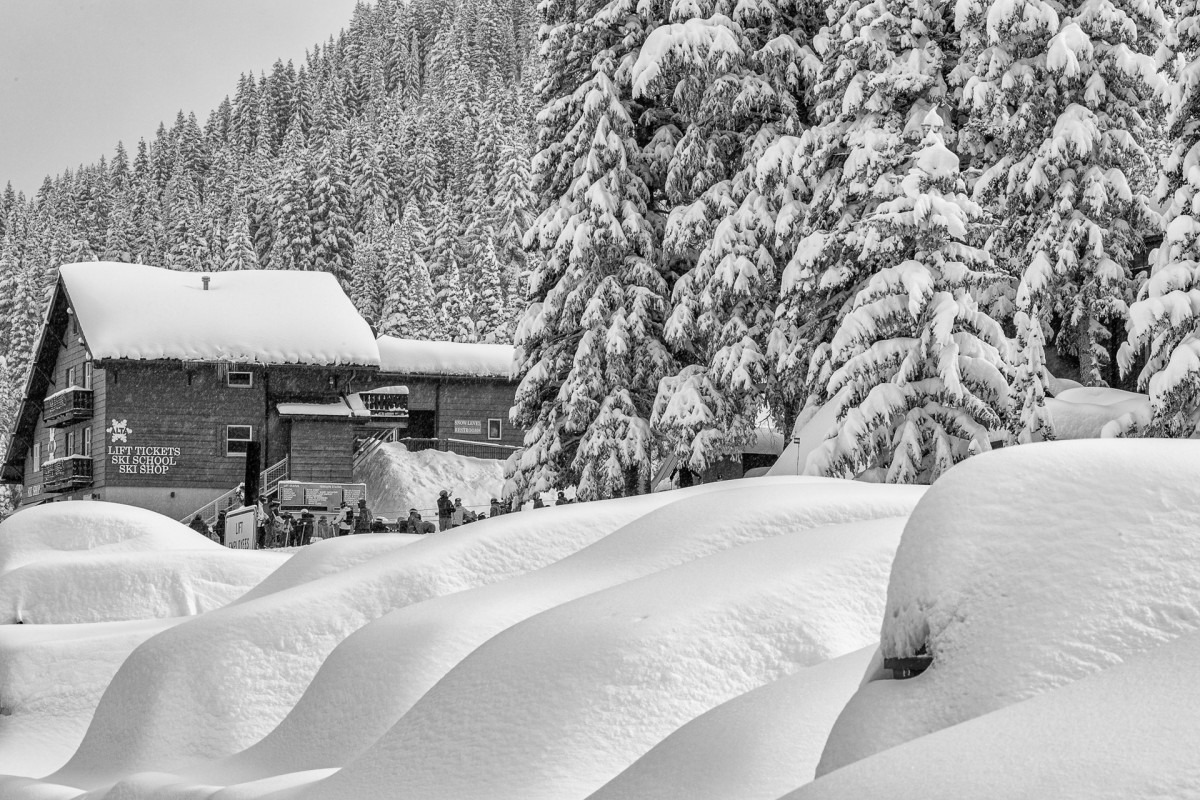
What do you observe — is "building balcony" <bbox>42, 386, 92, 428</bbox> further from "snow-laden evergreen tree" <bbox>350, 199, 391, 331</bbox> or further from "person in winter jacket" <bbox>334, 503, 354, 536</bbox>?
"snow-laden evergreen tree" <bbox>350, 199, 391, 331</bbox>

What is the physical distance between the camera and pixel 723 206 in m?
24.7

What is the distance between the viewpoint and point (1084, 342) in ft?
79.3

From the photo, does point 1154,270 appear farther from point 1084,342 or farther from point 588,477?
point 588,477

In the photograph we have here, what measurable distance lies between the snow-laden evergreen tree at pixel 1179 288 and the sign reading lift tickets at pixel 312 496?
22810mm

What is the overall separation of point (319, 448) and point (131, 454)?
17.8 feet

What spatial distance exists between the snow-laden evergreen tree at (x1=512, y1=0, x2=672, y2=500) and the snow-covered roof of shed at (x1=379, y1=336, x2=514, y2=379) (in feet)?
87.4

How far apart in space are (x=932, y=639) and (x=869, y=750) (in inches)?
16.7

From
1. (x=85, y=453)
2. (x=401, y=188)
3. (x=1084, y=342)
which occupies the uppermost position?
(x=401, y=188)

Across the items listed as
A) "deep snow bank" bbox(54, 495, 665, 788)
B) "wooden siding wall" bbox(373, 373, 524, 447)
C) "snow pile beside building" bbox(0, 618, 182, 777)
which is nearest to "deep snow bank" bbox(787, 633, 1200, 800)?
"deep snow bank" bbox(54, 495, 665, 788)

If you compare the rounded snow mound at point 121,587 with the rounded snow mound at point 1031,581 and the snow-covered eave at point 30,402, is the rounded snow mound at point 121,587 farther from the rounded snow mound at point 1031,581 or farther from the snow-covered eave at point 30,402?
the snow-covered eave at point 30,402

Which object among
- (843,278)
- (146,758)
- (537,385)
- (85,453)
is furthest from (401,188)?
(146,758)

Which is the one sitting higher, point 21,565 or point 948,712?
point 948,712

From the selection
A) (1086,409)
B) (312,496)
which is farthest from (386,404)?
(1086,409)

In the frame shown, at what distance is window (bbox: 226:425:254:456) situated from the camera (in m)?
43.2
